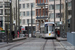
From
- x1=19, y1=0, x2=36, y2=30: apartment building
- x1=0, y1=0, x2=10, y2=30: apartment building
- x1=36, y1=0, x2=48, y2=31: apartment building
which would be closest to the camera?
x1=0, y1=0, x2=10, y2=30: apartment building

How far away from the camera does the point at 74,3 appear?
20.7 meters

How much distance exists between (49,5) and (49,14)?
9.15 feet

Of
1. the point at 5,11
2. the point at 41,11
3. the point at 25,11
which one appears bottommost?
the point at 5,11

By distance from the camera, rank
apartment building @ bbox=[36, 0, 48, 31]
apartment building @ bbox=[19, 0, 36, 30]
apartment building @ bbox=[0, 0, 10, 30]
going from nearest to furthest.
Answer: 1. apartment building @ bbox=[0, 0, 10, 30]
2. apartment building @ bbox=[36, 0, 48, 31]
3. apartment building @ bbox=[19, 0, 36, 30]

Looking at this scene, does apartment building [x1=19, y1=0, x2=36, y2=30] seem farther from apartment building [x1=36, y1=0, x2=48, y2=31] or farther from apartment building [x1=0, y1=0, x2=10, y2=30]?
apartment building [x1=0, y1=0, x2=10, y2=30]

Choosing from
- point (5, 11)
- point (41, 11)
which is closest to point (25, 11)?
point (41, 11)

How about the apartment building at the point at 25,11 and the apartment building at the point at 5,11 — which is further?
the apartment building at the point at 25,11

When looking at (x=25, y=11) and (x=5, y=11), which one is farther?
(x=25, y=11)

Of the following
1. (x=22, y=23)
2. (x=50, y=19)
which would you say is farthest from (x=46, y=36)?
(x=22, y=23)

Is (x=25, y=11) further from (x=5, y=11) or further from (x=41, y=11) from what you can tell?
(x=5, y=11)

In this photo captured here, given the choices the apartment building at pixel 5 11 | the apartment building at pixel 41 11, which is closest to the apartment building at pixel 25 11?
the apartment building at pixel 41 11

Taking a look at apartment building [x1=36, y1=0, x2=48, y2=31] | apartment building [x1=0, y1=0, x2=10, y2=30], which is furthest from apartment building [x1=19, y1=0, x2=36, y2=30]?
apartment building [x1=0, y1=0, x2=10, y2=30]

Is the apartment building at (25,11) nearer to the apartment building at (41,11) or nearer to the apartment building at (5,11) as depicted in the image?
the apartment building at (41,11)

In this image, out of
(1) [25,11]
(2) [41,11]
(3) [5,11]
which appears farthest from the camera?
(1) [25,11]
